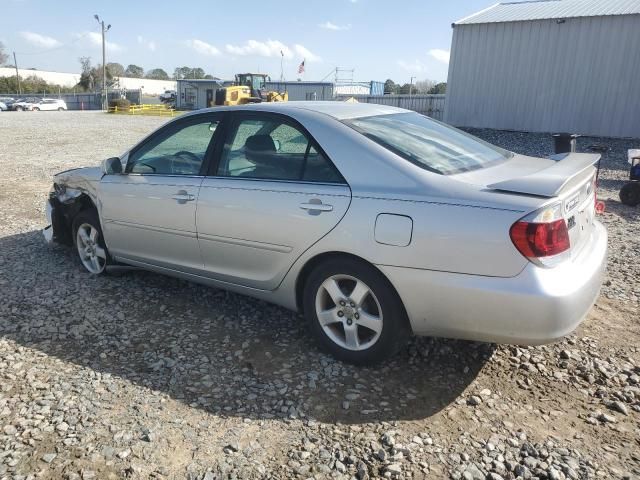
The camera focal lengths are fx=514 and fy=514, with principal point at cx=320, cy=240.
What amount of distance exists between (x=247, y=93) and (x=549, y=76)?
2003cm

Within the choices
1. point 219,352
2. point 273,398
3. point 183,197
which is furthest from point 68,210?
point 273,398

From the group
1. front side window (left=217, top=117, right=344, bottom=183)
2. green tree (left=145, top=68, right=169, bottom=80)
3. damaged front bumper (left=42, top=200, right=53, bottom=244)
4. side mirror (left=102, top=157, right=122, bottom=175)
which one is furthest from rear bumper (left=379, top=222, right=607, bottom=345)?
green tree (left=145, top=68, right=169, bottom=80)

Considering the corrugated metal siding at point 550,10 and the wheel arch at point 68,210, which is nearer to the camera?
the wheel arch at point 68,210

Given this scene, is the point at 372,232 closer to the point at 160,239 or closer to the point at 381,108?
the point at 381,108

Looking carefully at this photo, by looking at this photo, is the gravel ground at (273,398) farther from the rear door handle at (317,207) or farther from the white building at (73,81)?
the white building at (73,81)

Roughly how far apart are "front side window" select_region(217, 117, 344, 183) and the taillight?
1.09 metres

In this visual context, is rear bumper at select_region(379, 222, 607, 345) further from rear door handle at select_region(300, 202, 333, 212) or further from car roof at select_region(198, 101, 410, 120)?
car roof at select_region(198, 101, 410, 120)

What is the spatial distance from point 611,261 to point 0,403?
5.49 meters

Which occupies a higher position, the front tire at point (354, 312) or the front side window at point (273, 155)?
the front side window at point (273, 155)

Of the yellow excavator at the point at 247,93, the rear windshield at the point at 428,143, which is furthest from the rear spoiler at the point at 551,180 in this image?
the yellow excavator at the point at 247,93

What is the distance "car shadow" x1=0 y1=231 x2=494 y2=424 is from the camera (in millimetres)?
2959

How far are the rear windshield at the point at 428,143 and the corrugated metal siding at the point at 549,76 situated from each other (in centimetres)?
1666

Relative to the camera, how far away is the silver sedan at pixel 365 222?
265cm

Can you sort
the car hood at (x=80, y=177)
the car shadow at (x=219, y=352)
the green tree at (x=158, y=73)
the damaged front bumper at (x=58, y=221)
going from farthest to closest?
the green tree at (x=158, y=73), the damaged front bumper at (x=58, y=221), the car hood at (x=80, y=177), the car shadow at (x=219, y=352)
